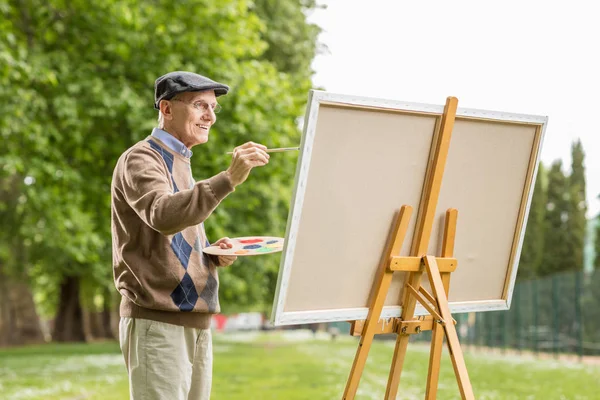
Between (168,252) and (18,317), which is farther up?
(168,252)

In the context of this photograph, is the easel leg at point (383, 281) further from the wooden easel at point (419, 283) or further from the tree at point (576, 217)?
the tree at point (576, 217)

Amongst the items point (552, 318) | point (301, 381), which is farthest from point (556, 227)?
point (301, 381)

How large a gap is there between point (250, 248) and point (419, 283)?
815 mm

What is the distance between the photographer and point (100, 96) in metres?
13.3

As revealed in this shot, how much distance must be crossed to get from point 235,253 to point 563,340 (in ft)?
62.2

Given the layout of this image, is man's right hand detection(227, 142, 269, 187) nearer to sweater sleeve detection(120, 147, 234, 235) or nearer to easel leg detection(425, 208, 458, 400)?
sweater sleeve detection(120, 147, 234, 235)

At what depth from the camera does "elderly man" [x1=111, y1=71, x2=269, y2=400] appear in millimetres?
3357

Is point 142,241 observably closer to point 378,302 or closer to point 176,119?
point 176,119

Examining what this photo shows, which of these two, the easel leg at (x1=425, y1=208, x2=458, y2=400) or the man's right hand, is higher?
the man's right hand

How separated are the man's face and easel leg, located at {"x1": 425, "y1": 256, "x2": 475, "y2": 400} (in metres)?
1.21

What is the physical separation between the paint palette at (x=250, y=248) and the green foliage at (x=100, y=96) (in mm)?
8857

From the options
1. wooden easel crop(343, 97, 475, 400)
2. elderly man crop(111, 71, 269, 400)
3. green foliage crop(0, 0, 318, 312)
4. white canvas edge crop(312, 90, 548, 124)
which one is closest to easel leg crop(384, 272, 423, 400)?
wooden easel crop(343, 97, 475, 400)

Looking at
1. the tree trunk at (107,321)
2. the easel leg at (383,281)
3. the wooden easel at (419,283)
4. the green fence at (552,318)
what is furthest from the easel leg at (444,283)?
the tree trunk at (107,321)

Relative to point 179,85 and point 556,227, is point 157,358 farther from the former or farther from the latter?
point 556,227
